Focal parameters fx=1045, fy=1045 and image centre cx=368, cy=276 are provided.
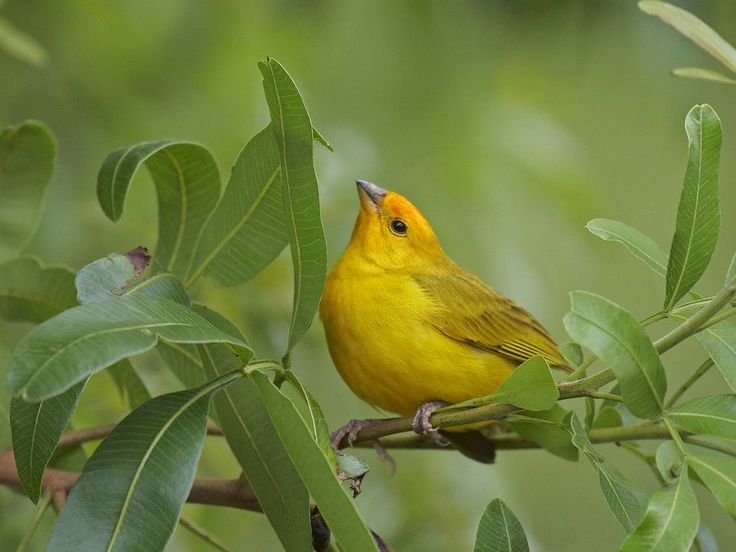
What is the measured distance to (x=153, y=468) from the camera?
3.79 ft

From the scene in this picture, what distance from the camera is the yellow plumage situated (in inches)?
78.5

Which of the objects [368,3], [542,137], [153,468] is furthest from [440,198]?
[153,468]

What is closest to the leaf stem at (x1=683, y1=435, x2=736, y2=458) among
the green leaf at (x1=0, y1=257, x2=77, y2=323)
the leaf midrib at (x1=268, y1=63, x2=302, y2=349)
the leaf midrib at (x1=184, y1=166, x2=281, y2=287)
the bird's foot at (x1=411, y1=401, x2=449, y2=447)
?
the bird's foot at (x1=411, y1=401, x2=449, y2=447)

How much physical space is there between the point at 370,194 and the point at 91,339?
58.5 inches

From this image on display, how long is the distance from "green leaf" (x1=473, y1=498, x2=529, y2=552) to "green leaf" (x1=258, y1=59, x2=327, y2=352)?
12.9 inches

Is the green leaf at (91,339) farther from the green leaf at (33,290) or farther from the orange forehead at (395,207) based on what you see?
the orange forehead at (395,207)

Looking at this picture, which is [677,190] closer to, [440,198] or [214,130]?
[440,198]

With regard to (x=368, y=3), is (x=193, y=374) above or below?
below

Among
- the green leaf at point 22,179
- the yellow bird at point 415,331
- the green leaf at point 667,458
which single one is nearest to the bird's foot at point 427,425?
the yellow bird at point 415,331

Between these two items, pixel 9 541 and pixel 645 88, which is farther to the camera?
→ pixel 645 88

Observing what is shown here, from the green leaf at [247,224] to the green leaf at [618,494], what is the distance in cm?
52

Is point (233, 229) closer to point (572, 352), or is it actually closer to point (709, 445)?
point (572, 352)

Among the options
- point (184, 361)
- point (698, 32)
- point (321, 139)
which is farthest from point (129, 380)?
point (698, 32)

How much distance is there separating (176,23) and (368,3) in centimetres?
58
